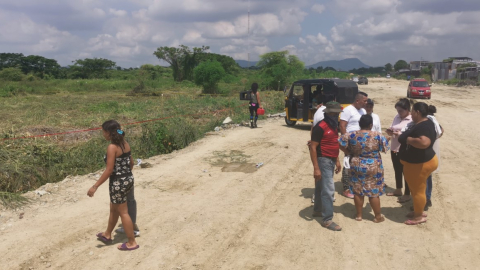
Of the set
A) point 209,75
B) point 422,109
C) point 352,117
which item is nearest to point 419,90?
point 209,75

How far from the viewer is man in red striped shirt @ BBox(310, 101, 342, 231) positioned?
448 cm

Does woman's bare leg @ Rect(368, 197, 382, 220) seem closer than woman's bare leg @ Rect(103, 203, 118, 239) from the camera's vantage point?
No

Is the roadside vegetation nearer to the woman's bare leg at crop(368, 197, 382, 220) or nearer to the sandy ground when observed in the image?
the sandy ground

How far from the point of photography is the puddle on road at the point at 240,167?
739 centimetres

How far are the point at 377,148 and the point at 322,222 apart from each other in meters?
1.23

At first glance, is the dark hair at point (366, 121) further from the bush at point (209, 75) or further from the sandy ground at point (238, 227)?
the bush at point (209, 75)

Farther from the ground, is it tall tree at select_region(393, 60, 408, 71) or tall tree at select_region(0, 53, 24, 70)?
tall tree at select_region(0, 53, 24, 70)

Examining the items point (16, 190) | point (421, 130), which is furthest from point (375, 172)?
point (16, 190)

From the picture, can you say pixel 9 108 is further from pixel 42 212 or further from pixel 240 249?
pixel 240 249

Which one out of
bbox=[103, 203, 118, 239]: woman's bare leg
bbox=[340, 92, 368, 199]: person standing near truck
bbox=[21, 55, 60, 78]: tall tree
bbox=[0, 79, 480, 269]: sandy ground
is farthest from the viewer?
bbox=[21, 55, 60, 78]: tall tree

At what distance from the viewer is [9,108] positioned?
67.3ft

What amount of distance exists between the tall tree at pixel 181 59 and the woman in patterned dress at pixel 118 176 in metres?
52.4

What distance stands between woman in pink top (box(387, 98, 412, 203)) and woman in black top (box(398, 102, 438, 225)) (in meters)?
0.66

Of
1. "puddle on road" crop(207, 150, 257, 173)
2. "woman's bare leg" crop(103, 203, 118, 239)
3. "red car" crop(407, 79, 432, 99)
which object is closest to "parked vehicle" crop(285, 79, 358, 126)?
"puddle on road" crop(207, 150, 257, 173)
